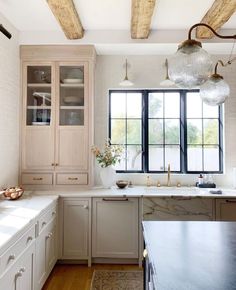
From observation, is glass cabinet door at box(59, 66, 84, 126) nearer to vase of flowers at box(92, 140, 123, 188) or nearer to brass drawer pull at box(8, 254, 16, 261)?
vase of flowers at box(92, 140, 123, 188)

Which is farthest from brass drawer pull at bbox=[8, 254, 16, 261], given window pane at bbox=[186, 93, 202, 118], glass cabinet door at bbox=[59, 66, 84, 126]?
window pane at bbox=[186, 93, 202, 118]

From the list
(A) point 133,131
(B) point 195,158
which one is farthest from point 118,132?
(B) point 195,158

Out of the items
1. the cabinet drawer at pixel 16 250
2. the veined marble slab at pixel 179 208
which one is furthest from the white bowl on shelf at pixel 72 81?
the cabinet drawer at pixel 16 250

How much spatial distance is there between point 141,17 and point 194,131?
5.83 ft

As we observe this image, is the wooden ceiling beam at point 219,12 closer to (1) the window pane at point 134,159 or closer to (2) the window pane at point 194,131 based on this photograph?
(2) the window pane at point 194,131

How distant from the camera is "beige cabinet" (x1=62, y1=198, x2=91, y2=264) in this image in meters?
3.13

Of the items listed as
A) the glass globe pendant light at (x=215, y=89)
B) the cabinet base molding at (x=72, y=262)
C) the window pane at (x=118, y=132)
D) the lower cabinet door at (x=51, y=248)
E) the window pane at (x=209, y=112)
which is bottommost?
the cabinet base molding at (x=72, y=262)

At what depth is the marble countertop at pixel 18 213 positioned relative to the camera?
1.77m

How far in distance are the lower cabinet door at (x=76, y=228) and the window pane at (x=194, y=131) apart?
1728mm

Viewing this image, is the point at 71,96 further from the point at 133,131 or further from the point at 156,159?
the point at 156,159

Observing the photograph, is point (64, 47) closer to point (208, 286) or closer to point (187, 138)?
point (187, 138)

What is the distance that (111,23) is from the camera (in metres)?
3.19

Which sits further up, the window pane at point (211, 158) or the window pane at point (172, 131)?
the window pane at point (172, 131)

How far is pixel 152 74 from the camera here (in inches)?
151
